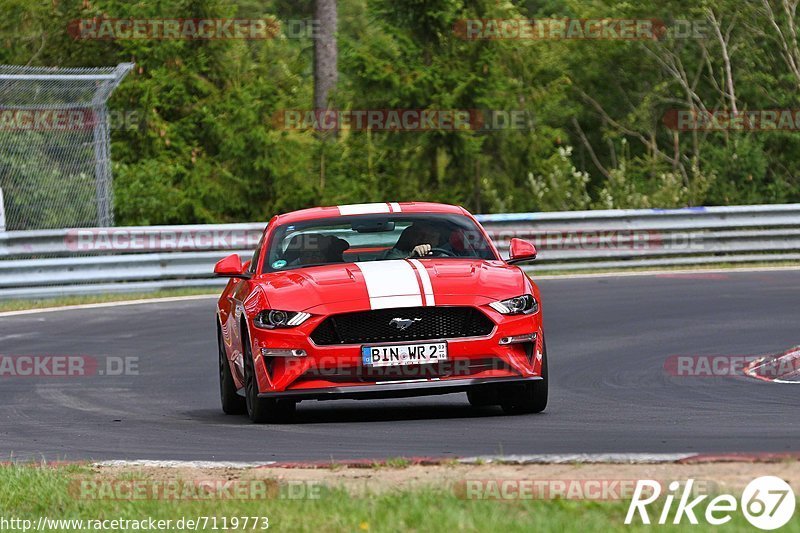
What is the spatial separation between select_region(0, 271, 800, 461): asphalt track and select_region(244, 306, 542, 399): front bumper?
0.83 feet

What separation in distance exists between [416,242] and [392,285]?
1.20 meters

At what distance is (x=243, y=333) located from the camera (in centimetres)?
1061

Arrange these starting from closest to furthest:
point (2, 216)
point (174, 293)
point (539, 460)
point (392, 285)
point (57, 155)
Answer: point (539, 460)
point (392, 285)
point (2, 216)
point (174, 293)
point (57, 155)

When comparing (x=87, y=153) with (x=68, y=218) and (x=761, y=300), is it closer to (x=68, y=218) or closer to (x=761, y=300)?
(x=68, y=218)

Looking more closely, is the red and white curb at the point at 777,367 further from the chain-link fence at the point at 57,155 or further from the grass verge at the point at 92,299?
the chain-link fence at the point at 57,155

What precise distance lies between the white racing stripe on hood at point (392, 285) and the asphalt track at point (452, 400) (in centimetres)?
77

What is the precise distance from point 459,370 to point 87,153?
1407 cm

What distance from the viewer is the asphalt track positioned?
8.62 meters

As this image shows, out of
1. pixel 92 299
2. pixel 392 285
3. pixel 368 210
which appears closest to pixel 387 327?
pixel 392 285

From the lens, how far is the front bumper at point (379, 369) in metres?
9.71

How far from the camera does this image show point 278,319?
32.7 feet

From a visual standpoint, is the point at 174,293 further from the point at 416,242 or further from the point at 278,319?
the point at 278,319

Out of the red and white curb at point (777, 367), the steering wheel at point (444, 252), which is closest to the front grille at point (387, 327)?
the steering wheel at point (444, 252)

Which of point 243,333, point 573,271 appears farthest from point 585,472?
point 573,271
